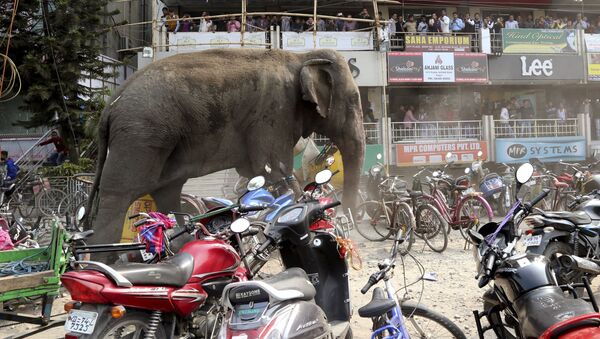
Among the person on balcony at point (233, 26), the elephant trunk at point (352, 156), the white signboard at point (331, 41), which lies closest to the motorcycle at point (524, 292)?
the elephant trunk at point (352, 156)

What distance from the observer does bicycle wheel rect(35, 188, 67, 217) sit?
11500 mm

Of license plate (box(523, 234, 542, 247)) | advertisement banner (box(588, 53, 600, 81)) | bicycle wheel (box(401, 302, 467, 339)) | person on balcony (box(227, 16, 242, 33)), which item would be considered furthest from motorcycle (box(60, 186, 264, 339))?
advertisement banner (box(588, 53, 600, 81))

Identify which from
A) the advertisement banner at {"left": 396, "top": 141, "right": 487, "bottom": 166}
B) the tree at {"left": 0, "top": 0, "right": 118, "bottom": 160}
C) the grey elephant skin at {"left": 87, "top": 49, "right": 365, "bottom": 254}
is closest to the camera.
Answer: the grey elephant skin at {"left": 87, "top": 49, "right": 365, "bottom": 254}

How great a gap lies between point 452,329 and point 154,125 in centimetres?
393

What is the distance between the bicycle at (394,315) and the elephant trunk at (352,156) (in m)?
4.25

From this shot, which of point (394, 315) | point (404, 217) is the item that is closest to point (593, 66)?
point (404, 217)

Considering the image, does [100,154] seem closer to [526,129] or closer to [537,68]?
[526,129]

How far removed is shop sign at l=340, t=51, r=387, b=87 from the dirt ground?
9075 mm

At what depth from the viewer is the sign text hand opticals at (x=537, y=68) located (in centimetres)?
1798

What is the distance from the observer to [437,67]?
17344mm

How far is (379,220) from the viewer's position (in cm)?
Result: 876

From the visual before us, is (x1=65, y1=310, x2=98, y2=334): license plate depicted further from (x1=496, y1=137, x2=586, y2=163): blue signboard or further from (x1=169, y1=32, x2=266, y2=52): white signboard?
(x1=496, y1=137, x2=586, y2=163): blue signboard

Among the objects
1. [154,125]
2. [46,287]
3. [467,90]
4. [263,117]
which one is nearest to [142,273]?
[46,287]

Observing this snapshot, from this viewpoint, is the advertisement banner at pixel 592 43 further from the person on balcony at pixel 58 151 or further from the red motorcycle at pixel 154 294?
the red motorcycle at pixel 154 294
